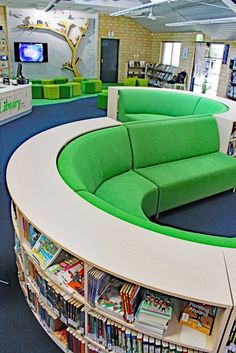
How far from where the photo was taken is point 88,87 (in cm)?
1234

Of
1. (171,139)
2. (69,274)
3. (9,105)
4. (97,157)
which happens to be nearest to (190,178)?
(171,139)

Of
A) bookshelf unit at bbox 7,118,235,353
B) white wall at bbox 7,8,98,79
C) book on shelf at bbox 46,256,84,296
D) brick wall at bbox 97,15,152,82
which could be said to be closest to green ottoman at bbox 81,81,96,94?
white wall at bbox 7,8,98,79

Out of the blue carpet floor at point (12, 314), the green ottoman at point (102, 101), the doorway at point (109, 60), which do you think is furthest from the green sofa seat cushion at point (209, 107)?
the doorway at point (109, 60)

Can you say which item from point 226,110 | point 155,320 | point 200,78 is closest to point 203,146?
point 226,110

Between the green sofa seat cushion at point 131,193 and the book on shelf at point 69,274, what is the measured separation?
1057 mm

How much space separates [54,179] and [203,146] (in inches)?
113

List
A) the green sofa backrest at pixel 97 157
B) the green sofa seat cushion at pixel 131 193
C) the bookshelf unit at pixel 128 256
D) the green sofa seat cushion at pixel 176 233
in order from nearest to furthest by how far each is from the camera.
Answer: the bookshelf unit at pixel 128 256, the green sofa seat cushion at pixel 176 233, the green sofa backrest at pixel 97 157, the green sofa seat cushion at pixel 131 193

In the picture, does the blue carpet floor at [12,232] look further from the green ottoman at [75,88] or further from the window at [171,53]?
the window at [171,53]

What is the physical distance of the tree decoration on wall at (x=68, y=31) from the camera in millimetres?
12305

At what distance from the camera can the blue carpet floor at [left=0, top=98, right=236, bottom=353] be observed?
2283 mm

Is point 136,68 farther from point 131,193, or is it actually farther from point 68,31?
point 131,193

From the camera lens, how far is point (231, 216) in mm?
4000

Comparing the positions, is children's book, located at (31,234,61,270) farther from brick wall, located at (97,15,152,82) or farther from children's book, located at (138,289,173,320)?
brick wall, located at (97,15,152,82)

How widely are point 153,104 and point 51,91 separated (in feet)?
16.7
